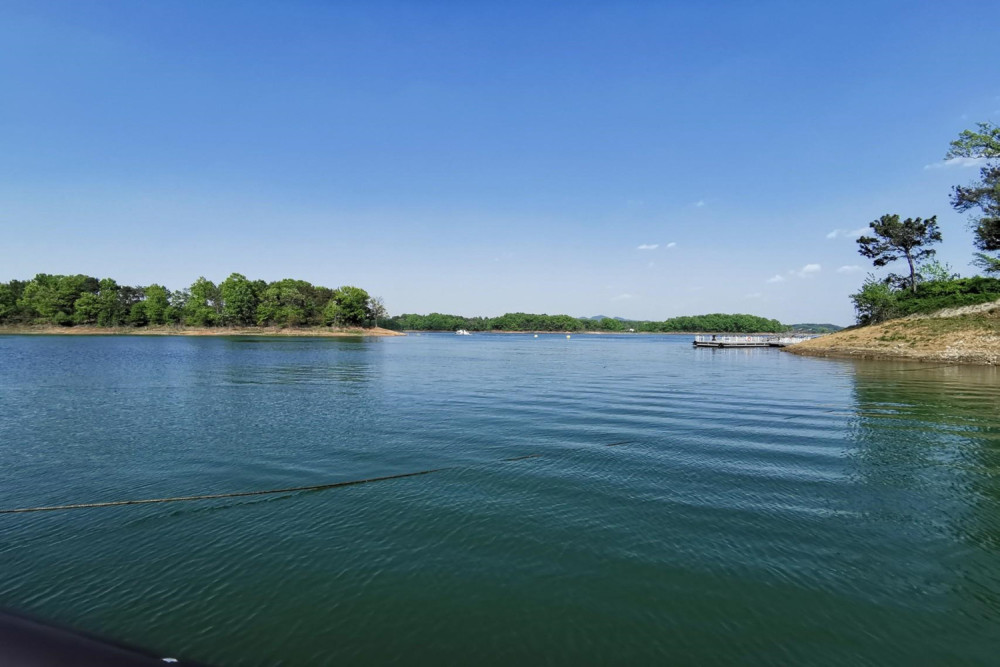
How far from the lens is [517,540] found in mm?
7055

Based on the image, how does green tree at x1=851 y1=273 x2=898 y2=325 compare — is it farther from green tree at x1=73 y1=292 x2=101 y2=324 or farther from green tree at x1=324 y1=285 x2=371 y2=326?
green tree at x1=73 y1=292 x2=101 y2=324

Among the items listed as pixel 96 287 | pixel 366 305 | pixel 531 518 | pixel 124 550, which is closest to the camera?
pixel 124 550

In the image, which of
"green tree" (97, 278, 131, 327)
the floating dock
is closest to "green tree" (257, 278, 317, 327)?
"green tree" (97, 278, 131, 327)

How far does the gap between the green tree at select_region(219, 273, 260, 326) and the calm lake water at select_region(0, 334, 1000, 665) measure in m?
126

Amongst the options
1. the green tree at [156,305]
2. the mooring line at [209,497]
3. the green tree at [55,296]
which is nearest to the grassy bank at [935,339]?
the mooring line at [209,497]

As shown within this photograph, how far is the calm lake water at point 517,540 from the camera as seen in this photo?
488cm

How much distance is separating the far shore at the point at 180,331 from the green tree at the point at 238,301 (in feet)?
9.44

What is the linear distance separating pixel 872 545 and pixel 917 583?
41.5 inches

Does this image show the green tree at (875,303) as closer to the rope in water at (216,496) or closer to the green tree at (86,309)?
the rope in water at (216,496)

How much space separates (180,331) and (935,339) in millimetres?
148711

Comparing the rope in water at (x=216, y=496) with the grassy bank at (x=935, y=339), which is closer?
the rope in water at (x=216, y=496)

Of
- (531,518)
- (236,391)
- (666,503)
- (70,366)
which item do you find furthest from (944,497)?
(70,366)

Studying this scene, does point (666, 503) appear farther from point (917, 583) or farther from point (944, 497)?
point (944, 497)

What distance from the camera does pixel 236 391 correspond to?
73.2 ft
